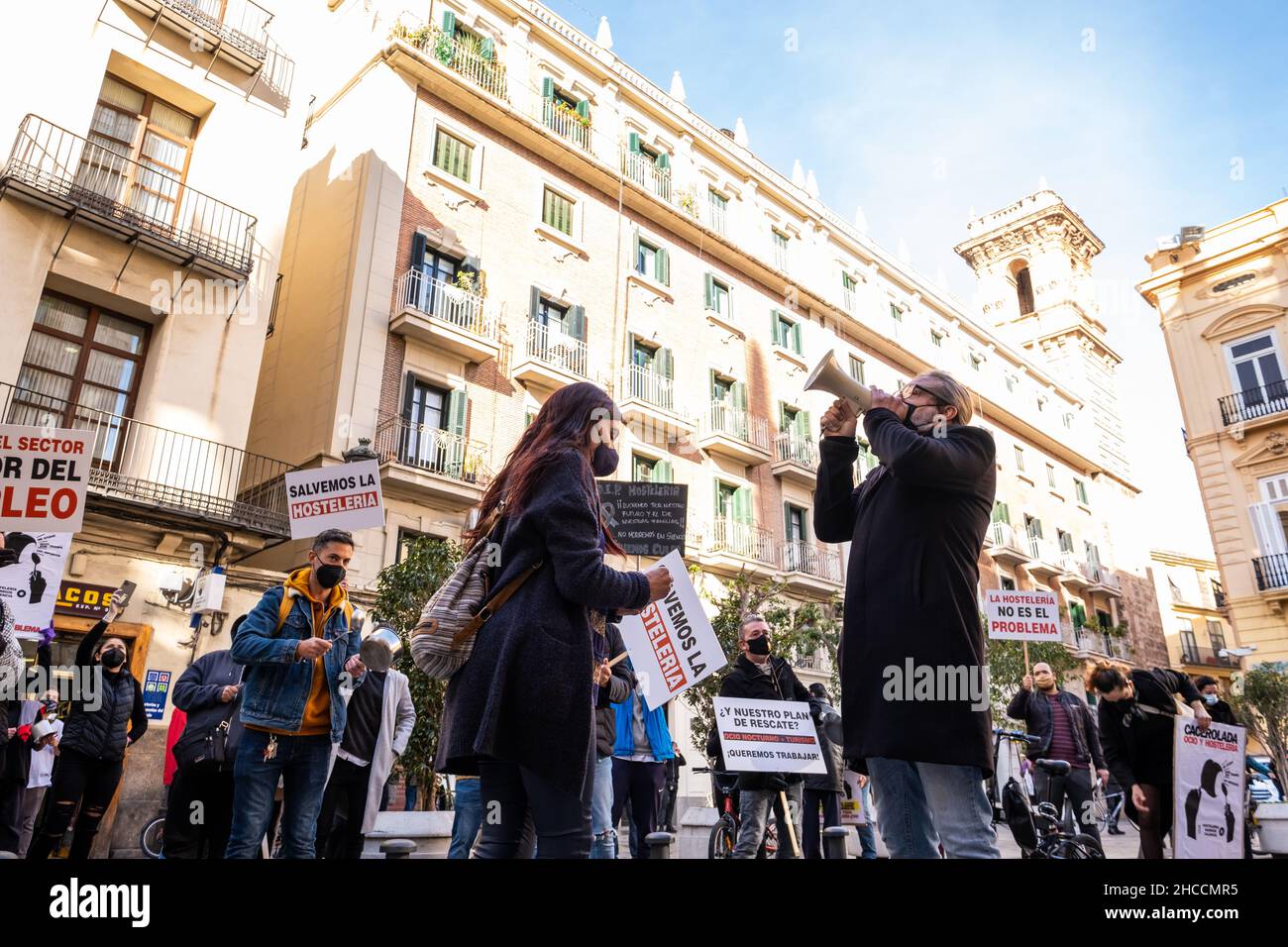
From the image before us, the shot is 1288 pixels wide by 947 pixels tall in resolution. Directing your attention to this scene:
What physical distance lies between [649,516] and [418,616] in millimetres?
4339

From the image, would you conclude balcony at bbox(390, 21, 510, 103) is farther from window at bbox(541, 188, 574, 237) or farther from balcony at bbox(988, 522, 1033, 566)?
balcony at bbox(988, 522, 1033, 566)

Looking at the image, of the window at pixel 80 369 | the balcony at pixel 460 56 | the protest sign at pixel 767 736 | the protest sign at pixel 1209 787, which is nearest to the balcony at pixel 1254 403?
the balcony at pixel 460 56

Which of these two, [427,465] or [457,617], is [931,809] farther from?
[427,465]

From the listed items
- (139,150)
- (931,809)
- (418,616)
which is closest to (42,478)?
(931,809)

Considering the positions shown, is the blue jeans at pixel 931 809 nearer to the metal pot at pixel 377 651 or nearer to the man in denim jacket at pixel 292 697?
the metal pot at pixel 377 651

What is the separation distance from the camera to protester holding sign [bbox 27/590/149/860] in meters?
6.55

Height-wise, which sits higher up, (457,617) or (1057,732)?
(1057,732)

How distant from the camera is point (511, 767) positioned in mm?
2416

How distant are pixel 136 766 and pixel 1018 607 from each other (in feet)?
39.2

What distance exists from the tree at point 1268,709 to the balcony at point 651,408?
49.1ft

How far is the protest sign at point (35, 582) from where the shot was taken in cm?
1056

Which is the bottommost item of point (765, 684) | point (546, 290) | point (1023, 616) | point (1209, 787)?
point (1209, 787)

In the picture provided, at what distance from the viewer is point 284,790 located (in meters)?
4.30

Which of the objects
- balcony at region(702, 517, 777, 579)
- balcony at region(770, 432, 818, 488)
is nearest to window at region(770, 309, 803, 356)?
balcony at region(770, 432, 818, 488)
